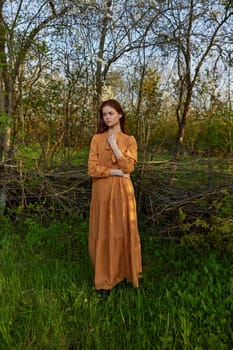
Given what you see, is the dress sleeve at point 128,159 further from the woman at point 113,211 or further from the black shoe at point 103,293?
the black shoe at point 103,293

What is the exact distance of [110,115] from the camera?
10.4 feet

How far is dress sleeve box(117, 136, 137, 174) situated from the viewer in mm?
3084

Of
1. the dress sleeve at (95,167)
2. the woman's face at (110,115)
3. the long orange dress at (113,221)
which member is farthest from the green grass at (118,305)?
the woman's face at (110,115)

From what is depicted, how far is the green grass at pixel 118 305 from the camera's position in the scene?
251 centimetres

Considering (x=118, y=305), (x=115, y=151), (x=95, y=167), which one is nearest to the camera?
(x=118, y=305)

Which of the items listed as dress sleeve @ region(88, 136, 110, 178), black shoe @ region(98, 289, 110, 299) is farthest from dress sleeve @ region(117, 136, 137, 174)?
black shoe @ region(98, 289, 110, 299)

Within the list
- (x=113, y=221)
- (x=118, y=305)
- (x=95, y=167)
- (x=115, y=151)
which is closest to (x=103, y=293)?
(x=118, y=305)

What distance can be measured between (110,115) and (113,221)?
95 cm

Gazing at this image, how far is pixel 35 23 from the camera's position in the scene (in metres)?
5.05

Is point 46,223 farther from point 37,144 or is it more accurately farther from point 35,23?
point 35,23

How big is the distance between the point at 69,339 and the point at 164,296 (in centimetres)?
88

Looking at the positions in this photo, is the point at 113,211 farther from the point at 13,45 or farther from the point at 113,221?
the point at 13,45

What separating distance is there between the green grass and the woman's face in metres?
1.50

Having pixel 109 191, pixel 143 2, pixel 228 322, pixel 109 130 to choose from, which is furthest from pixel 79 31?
pixel 228 322
